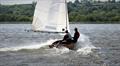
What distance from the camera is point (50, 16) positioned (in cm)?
4509

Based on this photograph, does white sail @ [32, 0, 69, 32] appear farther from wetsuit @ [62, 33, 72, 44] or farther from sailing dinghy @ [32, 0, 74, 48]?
wetsuit @ [62, 33, 72, 44]

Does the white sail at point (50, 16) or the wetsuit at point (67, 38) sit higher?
the white sail at point (50, 16)

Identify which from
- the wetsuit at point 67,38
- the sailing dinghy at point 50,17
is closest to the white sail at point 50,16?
the sailing dinghy at point 50,17

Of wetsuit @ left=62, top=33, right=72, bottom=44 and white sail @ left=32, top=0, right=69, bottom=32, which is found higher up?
white sail @ left=32, top=0, right=69, bottom=32

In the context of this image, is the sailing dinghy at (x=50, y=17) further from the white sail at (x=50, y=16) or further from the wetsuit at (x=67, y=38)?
the wetsuit at (x=67, y=38)

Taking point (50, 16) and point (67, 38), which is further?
point (50, 16)

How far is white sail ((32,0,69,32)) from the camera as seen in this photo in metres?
44.2

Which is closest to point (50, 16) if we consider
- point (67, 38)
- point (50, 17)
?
point (50, 17)

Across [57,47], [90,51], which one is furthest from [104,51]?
[57,47]

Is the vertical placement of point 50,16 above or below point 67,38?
above

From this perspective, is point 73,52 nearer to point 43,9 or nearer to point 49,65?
point 43,9

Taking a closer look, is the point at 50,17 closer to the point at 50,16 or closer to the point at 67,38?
the point at 50,16

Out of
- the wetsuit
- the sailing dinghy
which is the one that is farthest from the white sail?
the wetsuit

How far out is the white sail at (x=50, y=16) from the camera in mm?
44219
